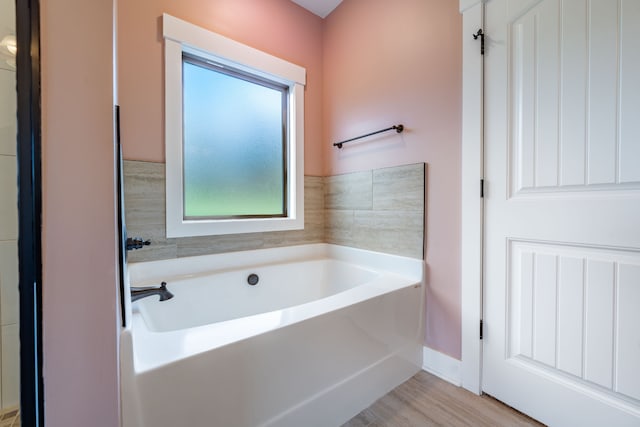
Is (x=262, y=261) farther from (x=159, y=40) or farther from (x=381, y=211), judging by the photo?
(x=159, y=40)

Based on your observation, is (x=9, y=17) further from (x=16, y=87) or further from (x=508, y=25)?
(x=508, y=25)

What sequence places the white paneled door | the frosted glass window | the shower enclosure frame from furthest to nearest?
the frosted glass window → the white paneled door → the shower enclosure frame

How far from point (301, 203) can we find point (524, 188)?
1511 mm

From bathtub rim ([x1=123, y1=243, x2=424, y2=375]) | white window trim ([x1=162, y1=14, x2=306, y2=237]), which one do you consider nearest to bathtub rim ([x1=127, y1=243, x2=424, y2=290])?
bathtub rim ([x1=123, y1=243, x2=424, y2=375])

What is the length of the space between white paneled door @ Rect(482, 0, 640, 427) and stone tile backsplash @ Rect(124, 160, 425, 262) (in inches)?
18.0

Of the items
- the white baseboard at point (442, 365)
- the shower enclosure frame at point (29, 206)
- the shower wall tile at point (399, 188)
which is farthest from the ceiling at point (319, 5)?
the white baseboard at point (442, 365)

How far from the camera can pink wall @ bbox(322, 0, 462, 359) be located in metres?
1.52

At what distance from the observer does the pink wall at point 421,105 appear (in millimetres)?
1520

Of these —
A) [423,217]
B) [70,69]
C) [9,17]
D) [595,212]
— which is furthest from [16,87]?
A: [595,212]

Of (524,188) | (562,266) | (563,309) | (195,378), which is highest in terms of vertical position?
(524,188)

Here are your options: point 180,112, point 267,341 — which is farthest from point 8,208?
point 180,112

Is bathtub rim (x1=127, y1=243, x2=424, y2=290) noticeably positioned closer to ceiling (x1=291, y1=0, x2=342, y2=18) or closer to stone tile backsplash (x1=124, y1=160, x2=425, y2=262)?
stone tile backsplash (x1=124, y1=160, x2=425, y2=262)

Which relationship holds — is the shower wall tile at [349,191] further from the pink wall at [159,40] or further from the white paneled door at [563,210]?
the white paneled door at [563,210]

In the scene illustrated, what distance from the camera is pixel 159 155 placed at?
164 cm
